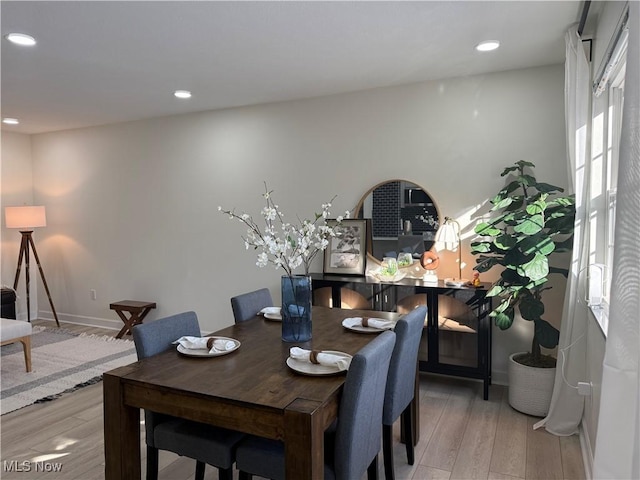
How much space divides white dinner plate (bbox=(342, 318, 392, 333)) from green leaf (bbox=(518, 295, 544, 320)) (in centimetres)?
118

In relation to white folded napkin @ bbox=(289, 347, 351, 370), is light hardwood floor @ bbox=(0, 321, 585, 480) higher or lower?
lower

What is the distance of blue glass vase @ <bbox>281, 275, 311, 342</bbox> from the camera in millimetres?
2233

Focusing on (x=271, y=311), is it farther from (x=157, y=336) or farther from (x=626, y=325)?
(x=626, y=325)

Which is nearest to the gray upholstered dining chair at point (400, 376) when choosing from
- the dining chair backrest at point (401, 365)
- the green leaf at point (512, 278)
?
the dining chair backrest at point (401, 365)

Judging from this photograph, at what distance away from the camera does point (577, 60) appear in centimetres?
278

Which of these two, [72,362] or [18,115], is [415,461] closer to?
[72,362]

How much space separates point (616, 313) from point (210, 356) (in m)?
1.56

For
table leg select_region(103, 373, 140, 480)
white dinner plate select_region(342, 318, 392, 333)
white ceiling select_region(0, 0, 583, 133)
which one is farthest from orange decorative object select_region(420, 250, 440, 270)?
table leg select_region(103, 373, 140, 480)

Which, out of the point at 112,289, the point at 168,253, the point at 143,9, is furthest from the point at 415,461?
the point at 112,289

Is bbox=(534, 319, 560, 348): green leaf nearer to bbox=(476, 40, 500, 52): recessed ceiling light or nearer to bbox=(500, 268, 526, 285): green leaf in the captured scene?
bbox=(500, 268, 526, 285): green leaf

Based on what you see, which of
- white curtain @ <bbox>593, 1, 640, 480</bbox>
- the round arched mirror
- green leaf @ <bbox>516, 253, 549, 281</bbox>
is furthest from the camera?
the round arched mirror

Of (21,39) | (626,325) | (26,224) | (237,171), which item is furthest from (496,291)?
(26,224)

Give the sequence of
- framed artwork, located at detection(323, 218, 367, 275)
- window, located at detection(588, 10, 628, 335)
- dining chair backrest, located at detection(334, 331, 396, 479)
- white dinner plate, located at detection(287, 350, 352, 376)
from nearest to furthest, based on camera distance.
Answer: dining chair backrest, located at detection(334, 331, 396, 479)
white dinner plate, located at detection(287, 350, 352, 376)
window, located at detection(588, 10, 628, 335)
framed artwork, located at detection(323, 218, 367, 275)

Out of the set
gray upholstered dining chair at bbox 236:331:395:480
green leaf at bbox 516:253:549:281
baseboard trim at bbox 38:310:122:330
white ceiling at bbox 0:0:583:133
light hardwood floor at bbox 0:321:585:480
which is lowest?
light hardwood floor at bbox 0:321:585:480
